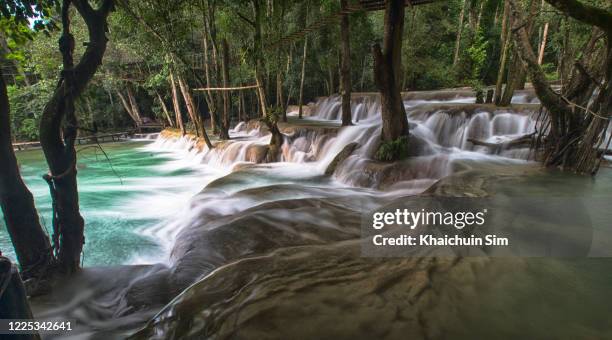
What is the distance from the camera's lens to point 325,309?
2.17 m

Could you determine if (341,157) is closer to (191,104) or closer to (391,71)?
(391,71)

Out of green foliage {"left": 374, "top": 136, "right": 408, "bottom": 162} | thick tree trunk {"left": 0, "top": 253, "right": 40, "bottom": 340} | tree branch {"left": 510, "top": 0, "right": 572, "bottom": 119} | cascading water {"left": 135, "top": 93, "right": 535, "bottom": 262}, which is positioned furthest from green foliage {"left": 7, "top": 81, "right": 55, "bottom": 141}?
tree branch {"left": 510, "top": 0, "right": 572, "bottom": 119}

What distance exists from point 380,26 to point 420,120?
12883 millimetres

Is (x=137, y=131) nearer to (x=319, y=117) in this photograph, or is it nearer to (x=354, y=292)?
(x=319, y=117)

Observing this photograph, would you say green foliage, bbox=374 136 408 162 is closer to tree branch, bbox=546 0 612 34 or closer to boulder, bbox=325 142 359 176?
boulder, bbox=325 142 359 176

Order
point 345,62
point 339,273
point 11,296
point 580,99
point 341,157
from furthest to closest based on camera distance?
point 345,62, point 341,157, point 580,99, point 339,273, point 11,296

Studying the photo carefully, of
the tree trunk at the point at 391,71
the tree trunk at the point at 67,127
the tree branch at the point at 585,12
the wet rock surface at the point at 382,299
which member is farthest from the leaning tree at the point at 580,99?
the tree trunk at the point at 67,127

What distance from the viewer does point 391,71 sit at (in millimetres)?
7379

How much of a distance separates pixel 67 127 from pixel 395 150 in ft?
21.6

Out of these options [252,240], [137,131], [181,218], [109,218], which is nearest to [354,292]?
[252,240]

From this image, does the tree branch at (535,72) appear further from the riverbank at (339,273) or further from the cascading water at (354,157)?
the cascading water at (354,157)

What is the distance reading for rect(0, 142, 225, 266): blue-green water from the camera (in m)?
5.76

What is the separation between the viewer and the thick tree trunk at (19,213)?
3154 millimetres

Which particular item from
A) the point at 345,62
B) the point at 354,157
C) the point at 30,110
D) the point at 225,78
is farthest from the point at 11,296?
the point at 30,110
